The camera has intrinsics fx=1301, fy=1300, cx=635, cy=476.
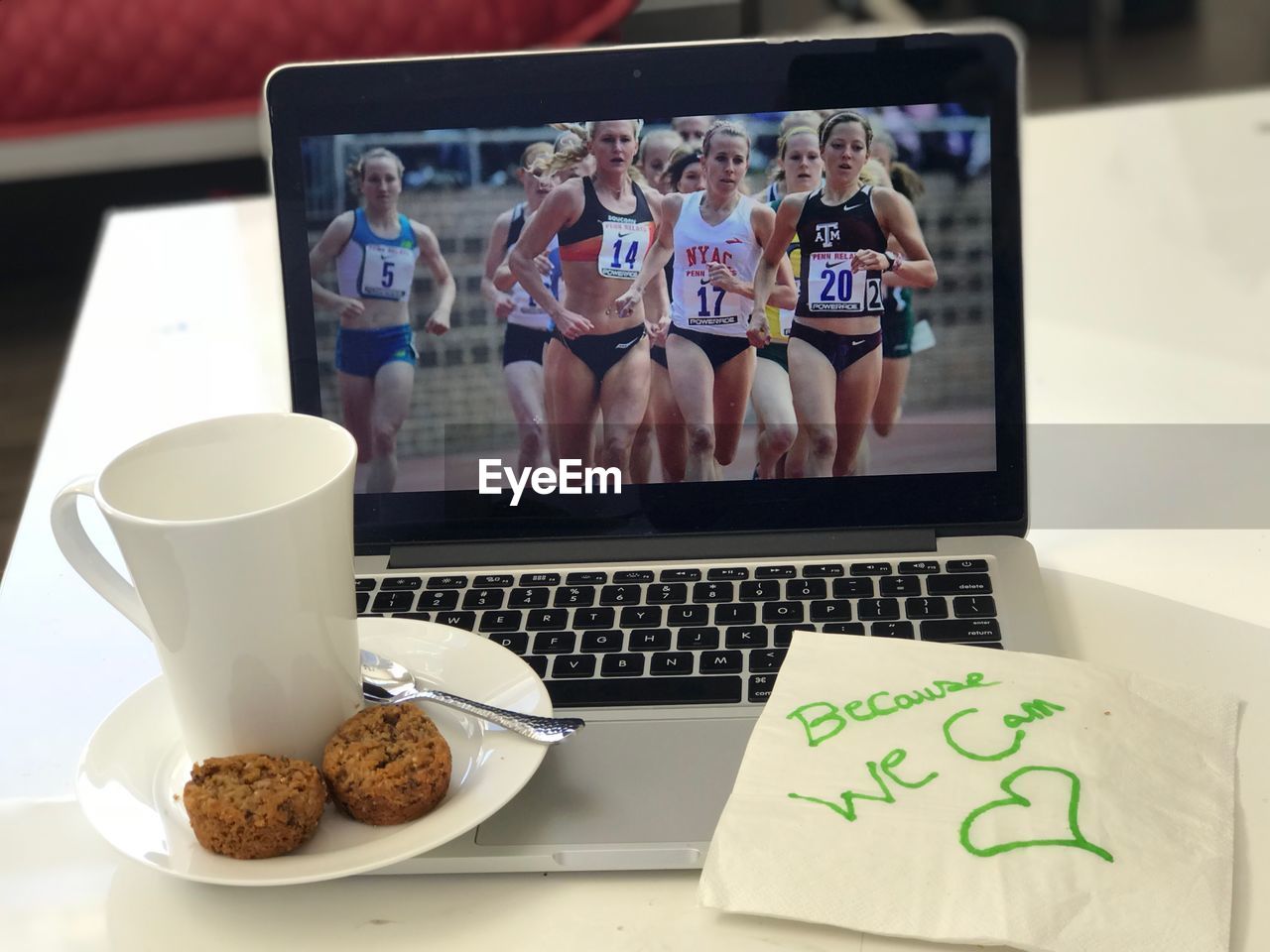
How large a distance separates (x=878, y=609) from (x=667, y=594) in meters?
0.09

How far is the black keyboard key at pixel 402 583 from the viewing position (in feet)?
1.90

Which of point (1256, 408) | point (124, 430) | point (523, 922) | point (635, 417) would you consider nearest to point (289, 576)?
point (523, 922)

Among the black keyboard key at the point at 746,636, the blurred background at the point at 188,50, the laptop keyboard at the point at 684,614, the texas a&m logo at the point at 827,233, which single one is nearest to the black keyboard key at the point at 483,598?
the laptop keyboard at the point at 684,614

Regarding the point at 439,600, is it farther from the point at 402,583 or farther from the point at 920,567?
the point at 920,567

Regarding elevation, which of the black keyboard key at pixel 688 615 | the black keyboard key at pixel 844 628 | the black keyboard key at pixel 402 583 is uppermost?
the black keyboard key at pixel 688 615

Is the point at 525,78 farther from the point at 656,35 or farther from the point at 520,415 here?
the point at 656,35

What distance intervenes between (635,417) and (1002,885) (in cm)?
29

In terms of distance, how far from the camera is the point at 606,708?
495 mm

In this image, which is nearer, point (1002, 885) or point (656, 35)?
point (1002, 885)

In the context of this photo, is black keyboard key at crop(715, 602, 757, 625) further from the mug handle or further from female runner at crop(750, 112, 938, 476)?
the mug handle

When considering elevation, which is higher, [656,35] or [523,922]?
[656,35]

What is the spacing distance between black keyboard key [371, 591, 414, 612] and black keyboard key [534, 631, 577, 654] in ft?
0.23

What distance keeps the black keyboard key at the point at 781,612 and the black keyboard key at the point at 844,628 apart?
1 centimetres

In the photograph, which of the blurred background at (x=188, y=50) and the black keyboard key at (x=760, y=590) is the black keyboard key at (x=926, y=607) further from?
the blurred background at (x=188, y=50)
